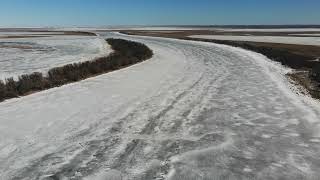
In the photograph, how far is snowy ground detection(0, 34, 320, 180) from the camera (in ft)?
21.7

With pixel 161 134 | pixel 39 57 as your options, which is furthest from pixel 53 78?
pixel 39 57

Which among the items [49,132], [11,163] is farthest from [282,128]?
[11,163]

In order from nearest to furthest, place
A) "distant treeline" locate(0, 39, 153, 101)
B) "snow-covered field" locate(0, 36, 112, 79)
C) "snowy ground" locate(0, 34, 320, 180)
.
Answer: "snowy ground" locate(0, 34, 320, 180) → "distant treeline" locate(0, 39, 153, 101) → "snow-covered field" locate(0, 36, 112, 79)

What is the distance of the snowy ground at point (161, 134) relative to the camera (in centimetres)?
661

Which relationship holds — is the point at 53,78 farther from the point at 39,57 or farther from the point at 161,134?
the point at 39,57

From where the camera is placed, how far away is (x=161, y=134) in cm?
882

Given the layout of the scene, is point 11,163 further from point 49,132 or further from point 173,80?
point 173,80

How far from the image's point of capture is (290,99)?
1309 centimetres

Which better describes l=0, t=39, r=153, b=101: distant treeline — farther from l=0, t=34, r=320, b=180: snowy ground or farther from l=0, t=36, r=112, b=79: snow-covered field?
l=0, t=36, r=112, b=79: snow-covered field

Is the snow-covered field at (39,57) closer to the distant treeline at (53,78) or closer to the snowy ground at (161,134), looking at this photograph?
the distant treeline at (53,78)

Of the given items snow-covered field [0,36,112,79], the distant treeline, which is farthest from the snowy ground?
snow-covered field [0,36,112,79]

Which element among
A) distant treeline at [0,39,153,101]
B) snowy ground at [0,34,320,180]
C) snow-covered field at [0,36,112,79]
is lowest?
snow-covered field at [0,36,112,79]

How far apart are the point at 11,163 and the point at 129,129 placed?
2852 mm

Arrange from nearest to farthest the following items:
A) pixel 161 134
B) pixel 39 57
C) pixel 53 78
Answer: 1. pixel 161 134
2. pixel 53 78
3. pixel 39 57
